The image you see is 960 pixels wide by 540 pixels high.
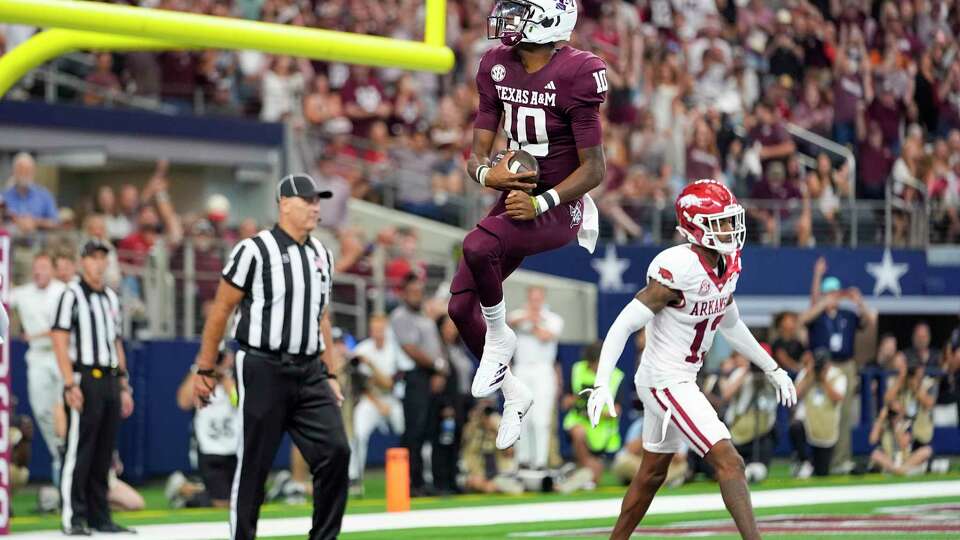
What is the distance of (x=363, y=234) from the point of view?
52.9 ft

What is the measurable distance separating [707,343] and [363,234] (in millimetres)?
8610

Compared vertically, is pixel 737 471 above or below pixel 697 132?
below

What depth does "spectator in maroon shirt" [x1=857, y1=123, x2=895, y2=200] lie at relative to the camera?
19.7m

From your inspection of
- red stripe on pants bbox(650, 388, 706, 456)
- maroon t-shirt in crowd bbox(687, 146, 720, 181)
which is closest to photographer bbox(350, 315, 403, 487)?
maroon t-shirt in crowd bbox(687, 146, 720, 181)

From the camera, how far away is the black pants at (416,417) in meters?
13.5

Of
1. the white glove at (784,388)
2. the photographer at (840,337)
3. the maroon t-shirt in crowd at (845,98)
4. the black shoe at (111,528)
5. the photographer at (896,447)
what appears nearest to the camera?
the white glove at (784,388)

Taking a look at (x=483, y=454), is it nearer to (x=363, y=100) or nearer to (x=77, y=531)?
(x=77, y=531)

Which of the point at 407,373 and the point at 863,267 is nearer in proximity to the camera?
the point at 407,373

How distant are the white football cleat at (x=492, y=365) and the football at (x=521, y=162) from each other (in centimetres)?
76

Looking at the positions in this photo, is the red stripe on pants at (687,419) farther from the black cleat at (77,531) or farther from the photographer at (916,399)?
the photographer at (916,399)

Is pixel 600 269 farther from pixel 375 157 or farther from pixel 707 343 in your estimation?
pixel 707 343

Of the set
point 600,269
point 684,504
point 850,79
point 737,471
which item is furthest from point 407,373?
point 850,79

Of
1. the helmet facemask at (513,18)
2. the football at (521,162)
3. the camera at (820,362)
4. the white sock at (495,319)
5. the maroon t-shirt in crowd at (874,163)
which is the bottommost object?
the camera at (820,362)

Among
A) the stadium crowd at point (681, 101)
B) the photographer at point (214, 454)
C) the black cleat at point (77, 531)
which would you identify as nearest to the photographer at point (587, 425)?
the photographer at point (214, 454)
